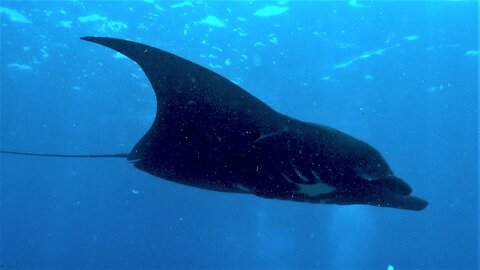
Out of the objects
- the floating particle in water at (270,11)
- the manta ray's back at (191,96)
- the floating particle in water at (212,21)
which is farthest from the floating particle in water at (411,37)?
the manta ray's back at (191,96)

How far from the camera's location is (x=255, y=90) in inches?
715

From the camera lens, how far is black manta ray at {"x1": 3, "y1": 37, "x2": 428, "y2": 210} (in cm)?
286

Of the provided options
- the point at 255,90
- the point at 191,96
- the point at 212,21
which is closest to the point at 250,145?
the point at 191,96

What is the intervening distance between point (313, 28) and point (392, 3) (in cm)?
264

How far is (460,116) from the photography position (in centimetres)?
2097

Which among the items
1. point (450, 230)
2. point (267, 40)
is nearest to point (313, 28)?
point (267, 40)

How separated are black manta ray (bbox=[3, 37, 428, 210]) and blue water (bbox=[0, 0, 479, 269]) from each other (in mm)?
9697

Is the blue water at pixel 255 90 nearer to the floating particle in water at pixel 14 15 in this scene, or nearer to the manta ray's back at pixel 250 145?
the floating particle in water at pixel 14 15

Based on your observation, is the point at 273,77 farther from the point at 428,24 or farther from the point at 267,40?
the point at 428,24

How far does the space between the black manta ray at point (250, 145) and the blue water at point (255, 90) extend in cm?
970

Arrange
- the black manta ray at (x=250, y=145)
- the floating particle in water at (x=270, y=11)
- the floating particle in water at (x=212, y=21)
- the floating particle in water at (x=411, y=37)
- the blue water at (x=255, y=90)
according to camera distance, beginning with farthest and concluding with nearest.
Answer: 1. the floating particle in water at (x=411, y=37)
2. the blue water at (x=255, y=90)
3. the floating particle in water at (x=212, y=21)
4. the floating particle in water at (x=270, y=11)
5. the black manta ray at (x=250, y=145)

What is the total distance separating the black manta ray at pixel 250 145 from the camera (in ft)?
9.38

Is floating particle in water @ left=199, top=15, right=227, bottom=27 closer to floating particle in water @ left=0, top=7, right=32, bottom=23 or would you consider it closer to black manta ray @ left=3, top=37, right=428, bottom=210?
floating particle in water @ left=0, top=7, right=32, bottom=23

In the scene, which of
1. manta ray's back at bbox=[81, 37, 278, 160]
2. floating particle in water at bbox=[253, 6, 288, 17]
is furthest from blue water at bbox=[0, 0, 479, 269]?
manta ray's back at bbox=[81, 37, 278, 160]
